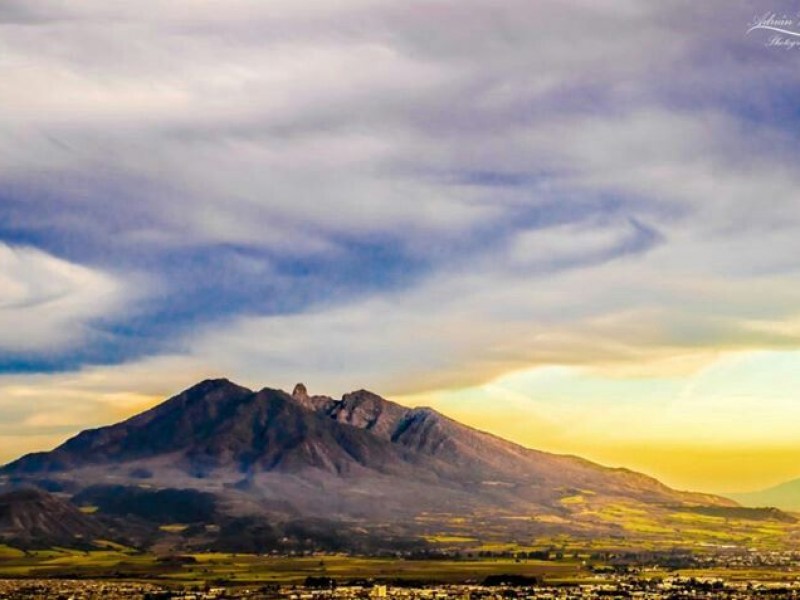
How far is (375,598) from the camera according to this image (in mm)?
198500

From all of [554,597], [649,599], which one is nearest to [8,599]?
[554,597]

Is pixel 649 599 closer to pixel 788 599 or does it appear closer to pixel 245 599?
pixel 788 599

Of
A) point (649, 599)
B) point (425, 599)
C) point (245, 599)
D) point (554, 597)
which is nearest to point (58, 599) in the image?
point (245, 599)

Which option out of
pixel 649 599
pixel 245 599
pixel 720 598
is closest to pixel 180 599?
pixel 245 599

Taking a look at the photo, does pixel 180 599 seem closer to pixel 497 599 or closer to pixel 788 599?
pixel 497 599

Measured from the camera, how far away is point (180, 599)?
656 feet

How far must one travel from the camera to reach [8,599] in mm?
196500

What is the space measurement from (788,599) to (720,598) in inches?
423

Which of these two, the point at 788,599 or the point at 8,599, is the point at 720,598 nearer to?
the point at 788,599

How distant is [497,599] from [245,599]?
41393mm

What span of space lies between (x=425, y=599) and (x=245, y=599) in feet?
97.4

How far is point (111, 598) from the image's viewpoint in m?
199

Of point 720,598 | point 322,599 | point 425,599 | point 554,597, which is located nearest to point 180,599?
point 322,599

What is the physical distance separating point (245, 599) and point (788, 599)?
87993mm
